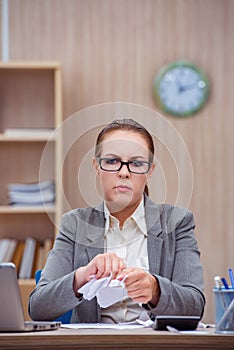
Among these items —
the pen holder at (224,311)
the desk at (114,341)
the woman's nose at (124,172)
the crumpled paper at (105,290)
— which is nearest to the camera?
the desk at (114,341)

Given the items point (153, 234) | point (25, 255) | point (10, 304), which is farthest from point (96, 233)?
point (25, 255)

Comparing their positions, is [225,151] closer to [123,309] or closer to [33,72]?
[33,72]

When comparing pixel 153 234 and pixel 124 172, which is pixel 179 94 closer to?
pixel 153 234

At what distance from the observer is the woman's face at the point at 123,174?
2.20 metres

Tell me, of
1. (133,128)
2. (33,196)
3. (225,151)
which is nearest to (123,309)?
(133,128)

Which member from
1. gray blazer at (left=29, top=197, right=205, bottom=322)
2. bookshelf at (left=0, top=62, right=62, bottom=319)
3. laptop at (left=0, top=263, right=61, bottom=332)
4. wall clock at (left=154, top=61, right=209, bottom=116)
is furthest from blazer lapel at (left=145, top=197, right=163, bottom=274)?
wall clock at (left=154, top=61, right=209, bottom=116)

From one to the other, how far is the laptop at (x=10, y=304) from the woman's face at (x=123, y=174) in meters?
0.52

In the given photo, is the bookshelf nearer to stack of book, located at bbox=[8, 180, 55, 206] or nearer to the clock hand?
stack of book, located at bbox=[8, 180, 55, 206]

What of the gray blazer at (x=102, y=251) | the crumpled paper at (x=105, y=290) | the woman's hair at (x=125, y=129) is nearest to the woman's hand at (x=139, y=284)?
the crumpled paper at (x=105, y=290)

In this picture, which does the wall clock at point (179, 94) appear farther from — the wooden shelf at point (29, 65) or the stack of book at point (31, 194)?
the stack of book at point (31, 194)

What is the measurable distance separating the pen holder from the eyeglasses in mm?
473

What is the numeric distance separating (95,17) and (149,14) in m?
0.33

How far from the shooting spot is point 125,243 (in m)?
2.34

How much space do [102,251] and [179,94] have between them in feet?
8.80
